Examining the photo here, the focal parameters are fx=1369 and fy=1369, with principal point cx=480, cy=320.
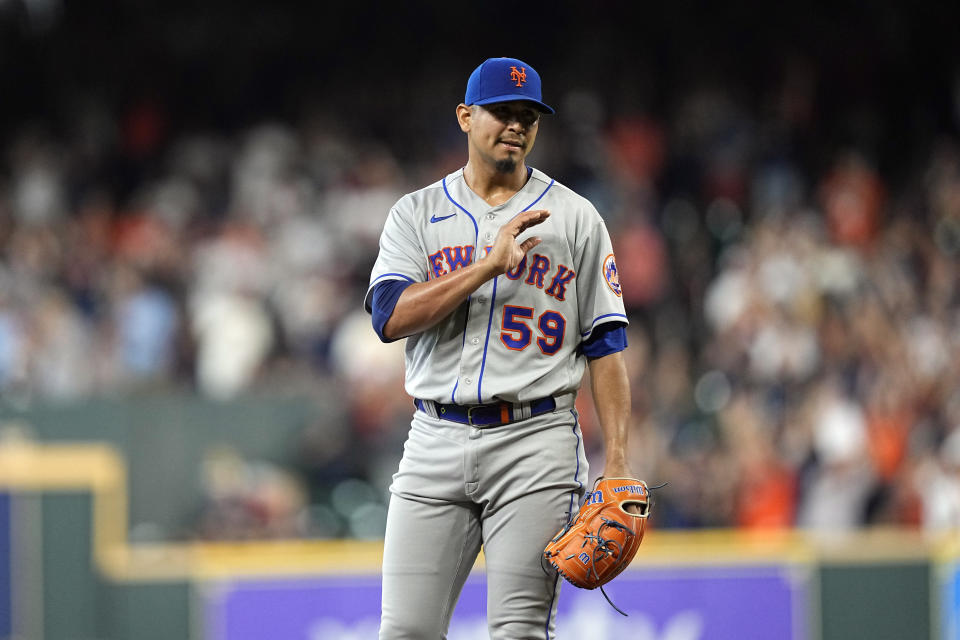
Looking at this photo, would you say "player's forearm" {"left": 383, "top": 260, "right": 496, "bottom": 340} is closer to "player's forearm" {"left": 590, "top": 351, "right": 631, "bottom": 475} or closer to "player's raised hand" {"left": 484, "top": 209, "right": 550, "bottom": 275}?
"player's raised hand" {"left": 484, "top": 209, "right": 550, "bottom": 275}

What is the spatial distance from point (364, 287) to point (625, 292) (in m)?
2.06

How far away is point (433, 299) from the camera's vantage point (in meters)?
3.34

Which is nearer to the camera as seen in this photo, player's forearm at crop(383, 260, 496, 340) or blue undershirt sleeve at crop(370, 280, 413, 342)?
player's forearm at crop(383, 260, 496, 340)

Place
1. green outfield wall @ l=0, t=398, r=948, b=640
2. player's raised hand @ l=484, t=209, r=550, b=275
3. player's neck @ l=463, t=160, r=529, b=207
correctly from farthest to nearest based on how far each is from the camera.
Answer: green outfield wall @ l=0, t=398, r=948, b=640
player's neck @ l=463, t=160, r=529, b=207
player's raised hand @ l=484, t=209, r=550, b=275

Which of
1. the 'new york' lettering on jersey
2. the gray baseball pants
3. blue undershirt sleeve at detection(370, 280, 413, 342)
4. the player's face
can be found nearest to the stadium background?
the gray baseball pants

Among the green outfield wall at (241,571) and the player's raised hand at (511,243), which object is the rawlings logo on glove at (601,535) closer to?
the player's raised hand at (511,243)

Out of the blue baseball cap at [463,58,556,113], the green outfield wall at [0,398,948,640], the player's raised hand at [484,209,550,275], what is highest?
the blue baseball cap at [463,58,556,113]

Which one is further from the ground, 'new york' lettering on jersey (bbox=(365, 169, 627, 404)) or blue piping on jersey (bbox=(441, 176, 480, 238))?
blue piping on jersey (bbox=(441, 176, 480, 238))

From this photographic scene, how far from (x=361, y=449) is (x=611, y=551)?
548 centimetres

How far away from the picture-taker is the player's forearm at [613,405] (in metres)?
3.44

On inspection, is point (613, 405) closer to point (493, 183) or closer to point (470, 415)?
point (470, 415)

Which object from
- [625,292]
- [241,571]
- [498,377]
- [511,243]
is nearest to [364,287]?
[625,292]

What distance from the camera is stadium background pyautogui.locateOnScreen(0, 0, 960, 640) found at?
7.11 meters

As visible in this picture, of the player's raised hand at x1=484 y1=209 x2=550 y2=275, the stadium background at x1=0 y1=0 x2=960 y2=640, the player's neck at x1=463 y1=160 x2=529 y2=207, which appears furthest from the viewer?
the stadium background at x1=0 y1=0 x2=960 y2=640
